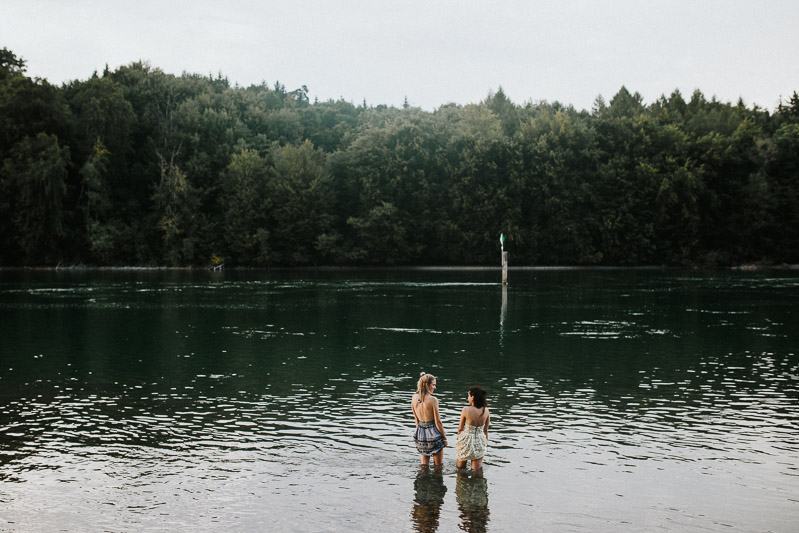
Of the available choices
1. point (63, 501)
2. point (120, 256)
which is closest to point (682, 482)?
point (63, 501)

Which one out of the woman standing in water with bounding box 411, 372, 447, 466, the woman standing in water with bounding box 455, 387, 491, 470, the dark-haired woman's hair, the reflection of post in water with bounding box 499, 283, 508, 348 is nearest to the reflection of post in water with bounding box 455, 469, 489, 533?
the woman standing in water with bounding box 455, 387, 491, 470

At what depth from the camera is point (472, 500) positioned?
12.7 meters

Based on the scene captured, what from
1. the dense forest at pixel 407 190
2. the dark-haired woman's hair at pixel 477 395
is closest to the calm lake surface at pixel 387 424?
the dark-haired woman's hair at pixel 477 395

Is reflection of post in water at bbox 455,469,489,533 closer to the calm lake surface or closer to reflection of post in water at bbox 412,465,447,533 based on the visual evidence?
the calm lake surface

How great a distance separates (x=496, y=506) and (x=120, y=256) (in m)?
111

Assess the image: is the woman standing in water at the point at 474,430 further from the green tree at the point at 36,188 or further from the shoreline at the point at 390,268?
the green tree at the point at 36,188

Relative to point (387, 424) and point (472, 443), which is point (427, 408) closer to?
point (472, 443)

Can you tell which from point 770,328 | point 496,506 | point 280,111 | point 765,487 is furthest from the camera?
point 280,111

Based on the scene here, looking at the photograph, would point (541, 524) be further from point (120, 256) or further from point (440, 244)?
point (120, 256)

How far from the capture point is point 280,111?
142m

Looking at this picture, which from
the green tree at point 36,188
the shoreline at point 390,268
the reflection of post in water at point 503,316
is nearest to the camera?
the reflection of post in water at point 503,316

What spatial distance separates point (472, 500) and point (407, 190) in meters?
105

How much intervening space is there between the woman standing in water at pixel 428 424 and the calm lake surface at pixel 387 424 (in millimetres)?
405

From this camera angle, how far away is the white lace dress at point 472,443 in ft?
45.0
